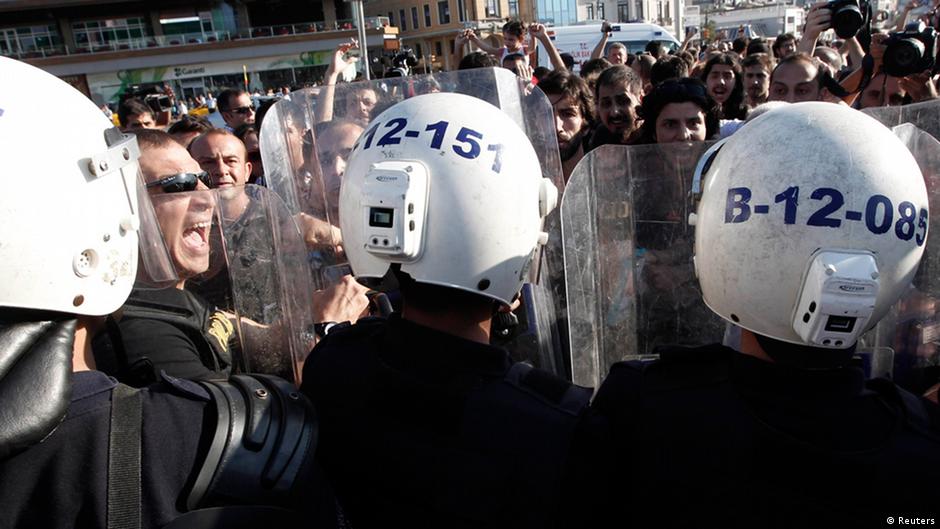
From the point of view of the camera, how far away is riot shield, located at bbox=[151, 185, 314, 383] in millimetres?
2184

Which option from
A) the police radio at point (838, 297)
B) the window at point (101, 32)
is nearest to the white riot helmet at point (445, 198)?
the police radio at point (838, 297)

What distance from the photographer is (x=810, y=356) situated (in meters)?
1.42

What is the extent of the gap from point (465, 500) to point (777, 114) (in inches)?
44.7

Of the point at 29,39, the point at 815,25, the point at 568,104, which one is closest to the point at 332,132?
the point at 568,104

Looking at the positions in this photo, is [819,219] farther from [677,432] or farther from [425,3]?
[425,3]

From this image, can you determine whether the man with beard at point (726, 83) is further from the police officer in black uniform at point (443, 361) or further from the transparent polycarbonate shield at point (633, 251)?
the police officer in black uniform at point (443, 361)

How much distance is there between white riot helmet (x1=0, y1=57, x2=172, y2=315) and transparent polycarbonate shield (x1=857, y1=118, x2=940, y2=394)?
2070 mm

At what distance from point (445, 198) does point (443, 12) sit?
59441 millimetres

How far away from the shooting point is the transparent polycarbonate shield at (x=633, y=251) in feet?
6.59

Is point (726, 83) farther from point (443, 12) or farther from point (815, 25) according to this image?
point (443, 12)

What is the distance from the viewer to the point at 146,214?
168cm

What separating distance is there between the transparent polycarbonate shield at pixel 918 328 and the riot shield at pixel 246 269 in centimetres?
186

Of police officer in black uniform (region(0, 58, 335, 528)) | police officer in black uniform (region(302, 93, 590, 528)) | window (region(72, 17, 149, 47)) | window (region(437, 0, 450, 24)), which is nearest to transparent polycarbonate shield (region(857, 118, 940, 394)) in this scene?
police officer in black uniform (region(302, 93, 590, 528))

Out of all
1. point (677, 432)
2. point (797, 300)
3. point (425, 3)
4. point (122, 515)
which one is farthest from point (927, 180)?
point (425, 3)
